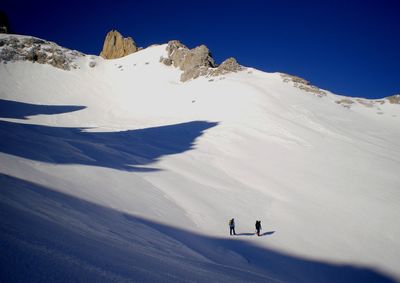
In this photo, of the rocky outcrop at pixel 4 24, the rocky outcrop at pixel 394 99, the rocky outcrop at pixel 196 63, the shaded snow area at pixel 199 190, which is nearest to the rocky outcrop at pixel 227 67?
the rocky outcrop at pixel 196 63

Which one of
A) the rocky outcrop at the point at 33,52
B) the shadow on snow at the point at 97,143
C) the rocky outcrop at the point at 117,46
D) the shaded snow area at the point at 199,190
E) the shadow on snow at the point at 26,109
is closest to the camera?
the shaded snow area at the point at 199,190

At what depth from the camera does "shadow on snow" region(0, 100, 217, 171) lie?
18.2 metres

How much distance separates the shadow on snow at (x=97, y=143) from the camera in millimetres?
18250

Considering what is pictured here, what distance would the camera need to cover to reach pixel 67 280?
319 centimetres

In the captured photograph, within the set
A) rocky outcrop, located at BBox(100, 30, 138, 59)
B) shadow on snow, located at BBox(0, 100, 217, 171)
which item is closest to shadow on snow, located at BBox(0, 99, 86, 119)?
shadow on snow, located at BBox(0, 100, 217, 171)

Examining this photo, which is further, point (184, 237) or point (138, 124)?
point (138, 124)

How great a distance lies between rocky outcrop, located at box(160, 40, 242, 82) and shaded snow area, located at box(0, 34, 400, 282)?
11.7 metres

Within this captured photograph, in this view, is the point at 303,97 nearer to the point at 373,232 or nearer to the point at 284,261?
the point at 373,232

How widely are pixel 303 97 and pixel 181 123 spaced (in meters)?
25.0

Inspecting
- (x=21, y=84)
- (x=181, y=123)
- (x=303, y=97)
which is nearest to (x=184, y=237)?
(x=181, y=123)

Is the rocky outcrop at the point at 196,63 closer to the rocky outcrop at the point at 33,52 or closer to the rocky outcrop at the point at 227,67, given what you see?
the rocky outcrop at the point at 227,67

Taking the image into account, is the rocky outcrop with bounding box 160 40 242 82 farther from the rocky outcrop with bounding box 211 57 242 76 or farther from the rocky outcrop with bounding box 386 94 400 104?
the rocky outcrop with bounding box 386 94 400 104

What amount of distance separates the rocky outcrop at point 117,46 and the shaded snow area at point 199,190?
47.9m

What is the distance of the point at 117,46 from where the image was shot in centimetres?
9388
